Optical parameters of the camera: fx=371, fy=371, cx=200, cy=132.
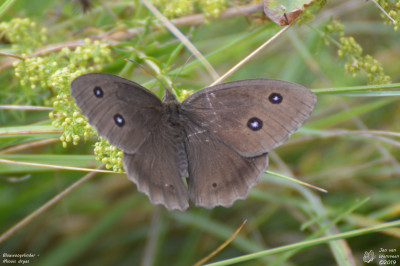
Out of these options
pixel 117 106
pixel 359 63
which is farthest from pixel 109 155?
pixel 359 63

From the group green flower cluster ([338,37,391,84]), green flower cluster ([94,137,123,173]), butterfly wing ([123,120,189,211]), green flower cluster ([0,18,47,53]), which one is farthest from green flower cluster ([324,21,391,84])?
green flower cluster ([0,18,47,53])

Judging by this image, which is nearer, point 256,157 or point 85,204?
point 256,157

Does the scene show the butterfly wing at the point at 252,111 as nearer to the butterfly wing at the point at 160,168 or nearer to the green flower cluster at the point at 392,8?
the butterfly wing at the point at 160,168

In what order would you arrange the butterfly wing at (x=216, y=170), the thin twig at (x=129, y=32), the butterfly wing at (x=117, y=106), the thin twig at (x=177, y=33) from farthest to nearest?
1. the thin twig at (x=129, y=32)
2. the thin twig at (x=177, y=33)
3. the butterfly wing at (x=216, y=170)
4. the butterfly wing at (x=117, y=106)

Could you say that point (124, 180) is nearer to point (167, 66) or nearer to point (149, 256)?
point (149, 256)

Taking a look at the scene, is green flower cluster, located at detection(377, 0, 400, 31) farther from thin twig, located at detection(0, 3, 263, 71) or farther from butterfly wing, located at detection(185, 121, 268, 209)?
butterfly wing, located at detection(185, 121, 268, 209)

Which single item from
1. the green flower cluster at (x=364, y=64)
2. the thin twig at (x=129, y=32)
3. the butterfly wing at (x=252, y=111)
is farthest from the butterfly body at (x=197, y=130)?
the thin twig at (x=129, y=32)

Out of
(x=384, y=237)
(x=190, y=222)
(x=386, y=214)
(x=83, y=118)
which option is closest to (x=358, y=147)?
(x=384, y=237)
